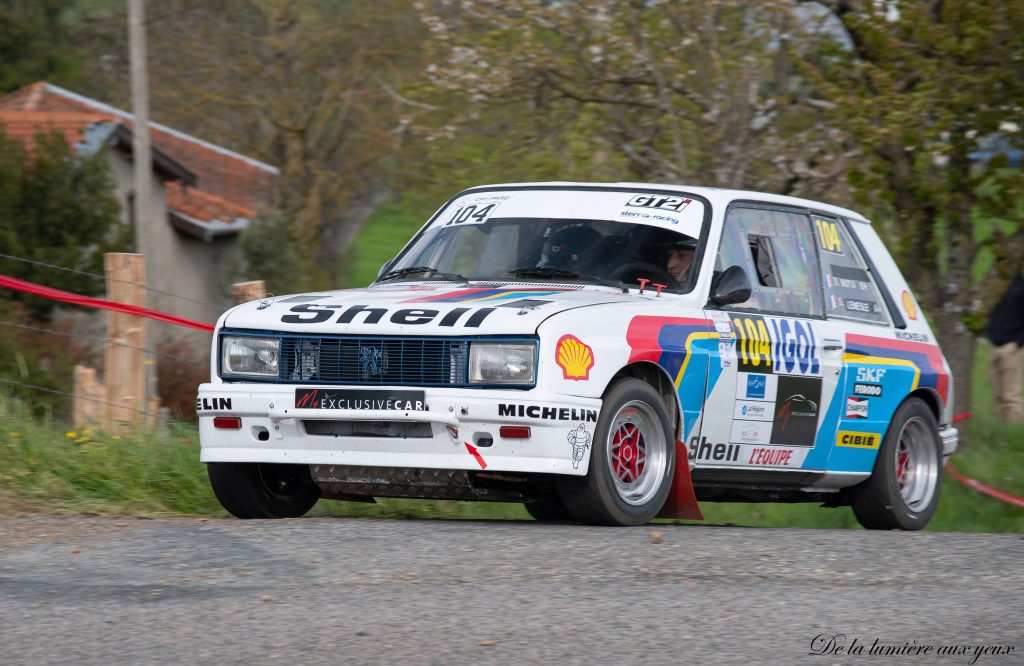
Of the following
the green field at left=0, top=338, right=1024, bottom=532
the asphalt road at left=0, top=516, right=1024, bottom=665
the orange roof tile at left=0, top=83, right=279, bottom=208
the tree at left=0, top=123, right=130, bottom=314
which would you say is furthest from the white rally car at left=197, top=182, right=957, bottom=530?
the orange roof tile at left=0, top=83, right=279, bottom=208

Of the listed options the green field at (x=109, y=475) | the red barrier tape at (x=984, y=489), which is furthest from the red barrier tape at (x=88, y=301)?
the red barrier tape at (x=984, y=489)

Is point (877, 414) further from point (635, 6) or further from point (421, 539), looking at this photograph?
point (635, 6)

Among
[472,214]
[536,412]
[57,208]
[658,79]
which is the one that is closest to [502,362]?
[536,412]

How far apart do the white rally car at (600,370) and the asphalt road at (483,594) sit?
0.39 metres

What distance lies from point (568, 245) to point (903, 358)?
7.56 ft

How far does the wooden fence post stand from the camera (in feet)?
32.1

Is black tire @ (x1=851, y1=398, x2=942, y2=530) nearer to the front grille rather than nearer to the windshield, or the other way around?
the windshield

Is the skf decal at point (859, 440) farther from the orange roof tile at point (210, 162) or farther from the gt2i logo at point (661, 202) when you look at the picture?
the orange roof tile at point (210, 162)

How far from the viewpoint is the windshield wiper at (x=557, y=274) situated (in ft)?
24.7

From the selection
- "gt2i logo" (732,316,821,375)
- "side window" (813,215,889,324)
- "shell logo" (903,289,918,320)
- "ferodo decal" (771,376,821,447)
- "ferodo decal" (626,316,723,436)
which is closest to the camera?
"ferodo decal" (626,316,723,436)

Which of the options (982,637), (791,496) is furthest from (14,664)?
(791,496)

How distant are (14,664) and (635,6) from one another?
13.6 m

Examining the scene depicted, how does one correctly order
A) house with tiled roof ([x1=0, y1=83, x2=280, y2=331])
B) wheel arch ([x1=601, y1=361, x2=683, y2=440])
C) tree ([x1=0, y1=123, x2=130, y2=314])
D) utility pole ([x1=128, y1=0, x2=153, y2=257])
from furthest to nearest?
house with tiled roof ([x1=0, y1=83, x2=280, y2=331]) → tree ([x1=0, y1=123, x2=130, y2=314]) → utility pole ([x1=128, y1=0, x2=153, y2=257]) → wheel arch ([x1=601, y1=361, x2=683, y2=440])

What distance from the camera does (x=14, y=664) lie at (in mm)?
4172
